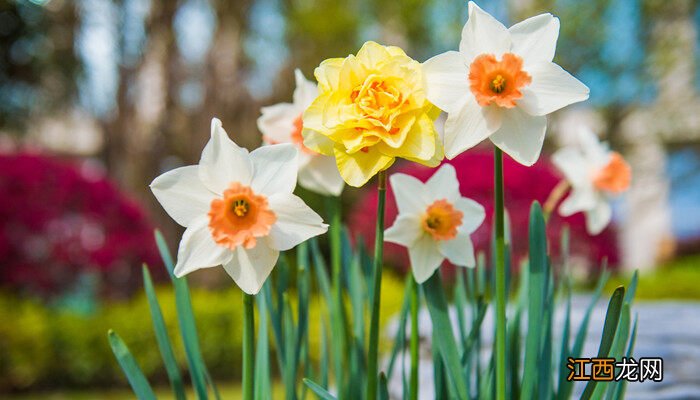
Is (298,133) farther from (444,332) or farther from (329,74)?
(444,332)

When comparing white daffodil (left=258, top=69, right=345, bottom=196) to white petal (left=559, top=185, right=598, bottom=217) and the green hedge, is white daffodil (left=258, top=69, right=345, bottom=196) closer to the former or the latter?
white petal (left=559, top=185, right=598, bottom=217)

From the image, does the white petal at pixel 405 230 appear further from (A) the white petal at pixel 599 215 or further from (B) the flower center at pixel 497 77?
(A) the white petal at pixel 599 215

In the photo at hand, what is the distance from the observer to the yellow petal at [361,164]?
75 cm

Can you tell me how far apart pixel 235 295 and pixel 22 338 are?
153cm

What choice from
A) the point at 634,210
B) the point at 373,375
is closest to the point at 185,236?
the point at 373,375

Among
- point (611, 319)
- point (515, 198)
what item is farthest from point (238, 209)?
point (515, 198)

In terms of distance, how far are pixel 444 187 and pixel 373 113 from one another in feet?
0.77

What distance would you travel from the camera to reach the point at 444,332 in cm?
82

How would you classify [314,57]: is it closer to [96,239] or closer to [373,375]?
[96,239]

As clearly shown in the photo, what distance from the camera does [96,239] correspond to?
16.3ft

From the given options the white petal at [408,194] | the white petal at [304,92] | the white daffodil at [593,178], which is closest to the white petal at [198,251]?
the white petal at [408,194]

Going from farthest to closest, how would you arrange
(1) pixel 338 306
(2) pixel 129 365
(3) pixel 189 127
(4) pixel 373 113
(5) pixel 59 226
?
(3) pixel 189 127 < (5) pixel 59 226 < (1) pixel 338 306 < (2) pixel 129 365 < (4) pixel 373 113

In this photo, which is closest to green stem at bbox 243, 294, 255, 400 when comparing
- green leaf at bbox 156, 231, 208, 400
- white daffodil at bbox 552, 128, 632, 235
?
green leaf at bbox 156, 231, 208, 400

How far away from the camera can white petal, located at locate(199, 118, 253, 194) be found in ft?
2.51
